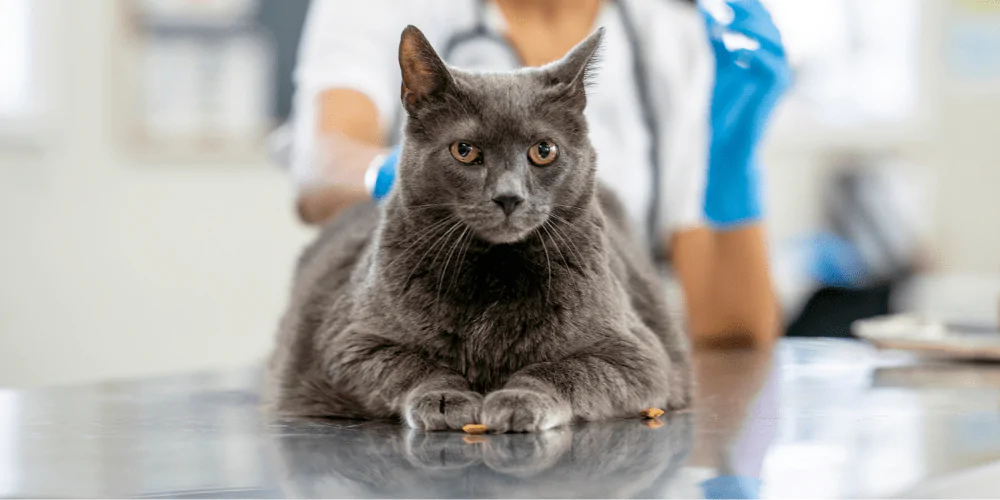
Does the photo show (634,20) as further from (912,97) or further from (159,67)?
(912,97)

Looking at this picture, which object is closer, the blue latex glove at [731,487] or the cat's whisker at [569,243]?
the blue latex glove at [731,487]

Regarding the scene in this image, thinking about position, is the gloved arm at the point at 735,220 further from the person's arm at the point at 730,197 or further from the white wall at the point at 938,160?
the white wall at the point at 938,160

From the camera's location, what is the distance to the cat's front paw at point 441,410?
86 cm

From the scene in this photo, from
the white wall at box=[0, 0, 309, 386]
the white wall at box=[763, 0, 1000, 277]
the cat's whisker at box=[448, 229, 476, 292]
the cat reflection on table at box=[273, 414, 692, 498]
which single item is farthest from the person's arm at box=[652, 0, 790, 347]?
the white wall at box=[763, 0, 1000, 277]

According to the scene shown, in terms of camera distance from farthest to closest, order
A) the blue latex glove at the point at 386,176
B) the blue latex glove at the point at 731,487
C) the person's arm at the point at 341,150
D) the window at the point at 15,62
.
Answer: the window at the point at 15,62 < the person's arm at the point at 341,150 < the blue latex glove at the point at 386,176 < the blue latex glove at the point at 731,487

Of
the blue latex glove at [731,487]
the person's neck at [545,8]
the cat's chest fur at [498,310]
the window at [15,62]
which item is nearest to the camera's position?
the blue latex glove at [731,487]

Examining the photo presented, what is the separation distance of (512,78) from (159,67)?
2897 millimetres

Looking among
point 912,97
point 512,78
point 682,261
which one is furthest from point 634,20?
point 912,97

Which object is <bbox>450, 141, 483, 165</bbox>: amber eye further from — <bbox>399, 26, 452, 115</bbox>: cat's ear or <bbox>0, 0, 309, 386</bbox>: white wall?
<bbox>0, 0, 309, 386</bbox>: white wall

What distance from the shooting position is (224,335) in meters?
3.55

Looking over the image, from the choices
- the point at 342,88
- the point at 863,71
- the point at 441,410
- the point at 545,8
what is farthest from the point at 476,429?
the point at 863,71

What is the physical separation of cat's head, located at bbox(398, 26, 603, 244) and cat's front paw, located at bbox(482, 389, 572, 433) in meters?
0.14

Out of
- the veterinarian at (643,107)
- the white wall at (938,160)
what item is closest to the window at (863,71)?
the white wall at (938,160)

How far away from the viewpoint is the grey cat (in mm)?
870
